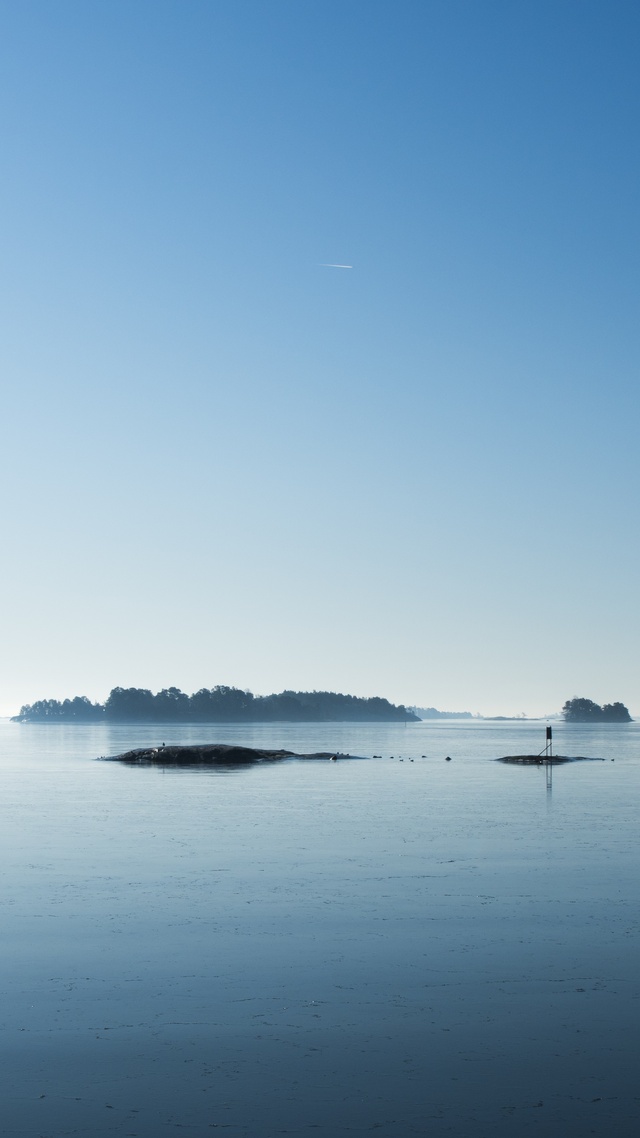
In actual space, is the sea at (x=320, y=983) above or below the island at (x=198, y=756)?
above

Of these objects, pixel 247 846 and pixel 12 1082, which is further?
pixel 247 846

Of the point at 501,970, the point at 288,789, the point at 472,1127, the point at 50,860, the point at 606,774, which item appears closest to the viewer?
the point at 472,1127

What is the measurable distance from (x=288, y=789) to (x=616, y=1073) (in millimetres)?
41100

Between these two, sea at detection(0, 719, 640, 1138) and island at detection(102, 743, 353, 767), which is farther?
island at detection(102, 743, 353, 767)

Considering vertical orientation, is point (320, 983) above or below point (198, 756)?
above

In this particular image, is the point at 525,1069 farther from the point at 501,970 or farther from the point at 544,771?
the point at 544,771

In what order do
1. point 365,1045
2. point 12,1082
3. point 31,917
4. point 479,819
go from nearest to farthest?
point 12,1082, point 365,1045, point 31,917, point 479,819

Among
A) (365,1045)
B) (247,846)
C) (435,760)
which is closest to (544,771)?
(435,760)

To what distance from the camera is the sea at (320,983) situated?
381 inches

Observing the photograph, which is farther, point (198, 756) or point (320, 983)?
point (198, 756)

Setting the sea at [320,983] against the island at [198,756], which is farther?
the island at [198,756]

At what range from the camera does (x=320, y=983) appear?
14148 millimetres

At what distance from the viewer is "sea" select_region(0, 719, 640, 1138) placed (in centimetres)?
969

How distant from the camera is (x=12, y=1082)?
33.8ft
